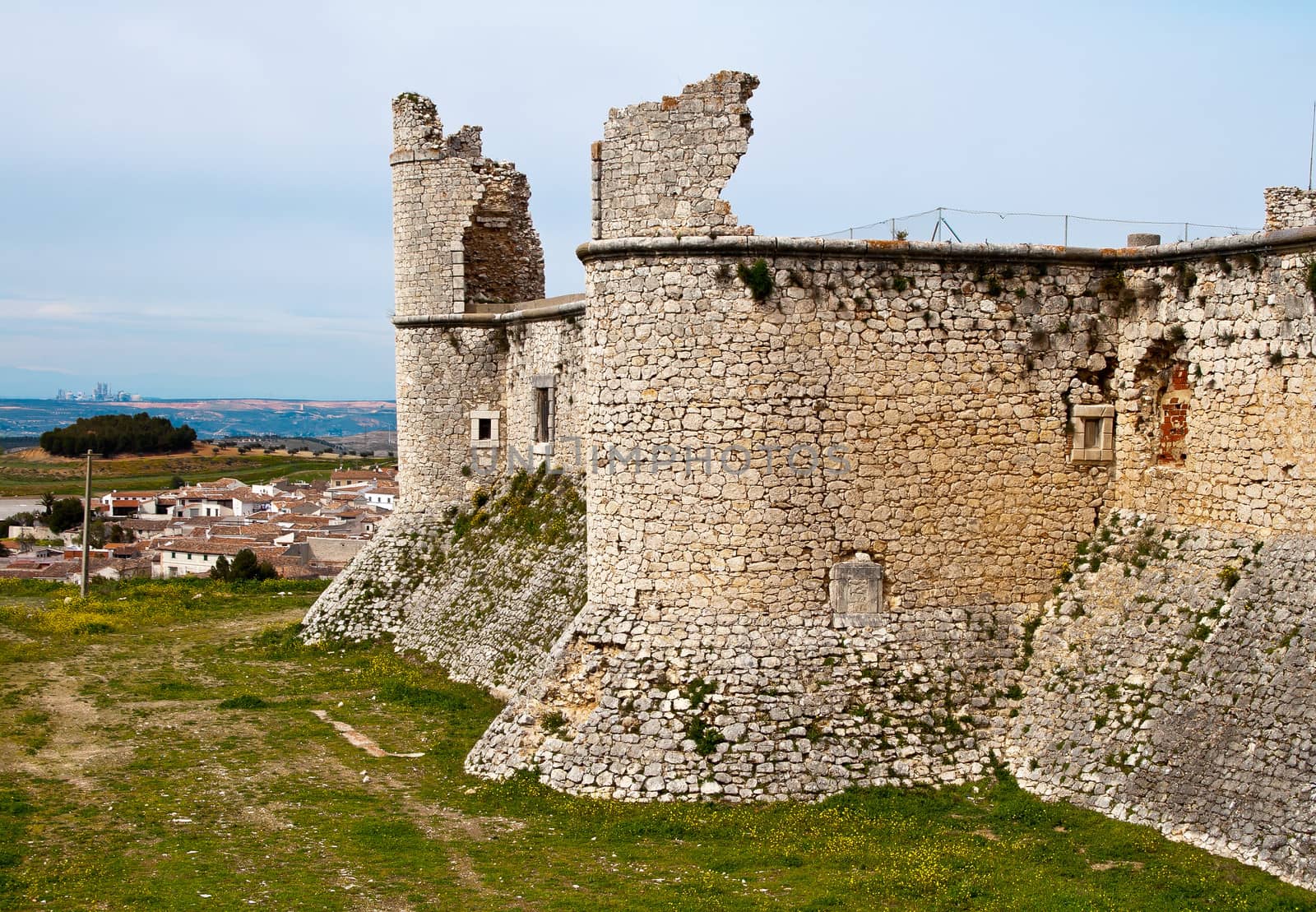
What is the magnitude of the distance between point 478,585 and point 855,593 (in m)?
10.3

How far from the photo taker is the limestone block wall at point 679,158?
54.0 ft

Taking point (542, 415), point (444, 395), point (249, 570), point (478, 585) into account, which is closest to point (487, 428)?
point (444, 395)

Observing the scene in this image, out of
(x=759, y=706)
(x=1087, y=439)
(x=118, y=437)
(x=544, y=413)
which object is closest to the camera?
(x=759, y=706)

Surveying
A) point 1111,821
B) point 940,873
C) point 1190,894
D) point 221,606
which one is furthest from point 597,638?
point 221,606

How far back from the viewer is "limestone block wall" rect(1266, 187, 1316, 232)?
59.0 ft

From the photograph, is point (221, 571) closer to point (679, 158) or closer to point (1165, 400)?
point (679, 158)

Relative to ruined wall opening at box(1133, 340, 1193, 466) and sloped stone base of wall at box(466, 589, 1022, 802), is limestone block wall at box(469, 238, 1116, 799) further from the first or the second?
ruined wall opening at box(1133, 340, 1193, 466)

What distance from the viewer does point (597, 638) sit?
54.4 feet

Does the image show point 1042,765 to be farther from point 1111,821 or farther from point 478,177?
point 478,177

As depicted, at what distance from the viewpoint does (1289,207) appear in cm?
1819

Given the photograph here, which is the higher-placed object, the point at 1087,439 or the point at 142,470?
the point at 1087,439

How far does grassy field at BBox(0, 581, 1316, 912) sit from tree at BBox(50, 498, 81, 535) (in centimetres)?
5926

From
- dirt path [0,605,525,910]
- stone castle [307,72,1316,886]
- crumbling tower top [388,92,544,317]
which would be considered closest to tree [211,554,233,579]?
dirt path [0,605,525,910]

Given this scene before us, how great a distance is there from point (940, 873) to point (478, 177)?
1798 centimetres
